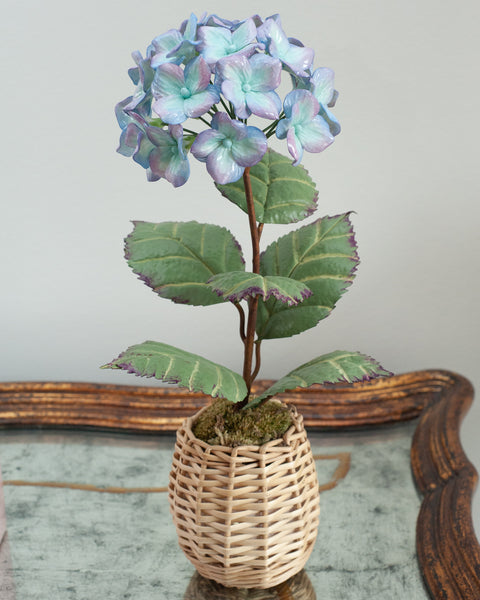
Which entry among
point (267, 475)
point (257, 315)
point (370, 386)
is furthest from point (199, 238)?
point (370, 386)

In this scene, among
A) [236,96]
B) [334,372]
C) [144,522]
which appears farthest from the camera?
[144,522]

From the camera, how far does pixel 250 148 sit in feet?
2.11

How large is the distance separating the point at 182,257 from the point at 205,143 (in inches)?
7.4

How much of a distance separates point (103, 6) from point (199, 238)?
57 centimetres

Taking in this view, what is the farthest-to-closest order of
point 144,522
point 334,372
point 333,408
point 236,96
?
1. point 333,408
2. point 144,522
3. point 334,372
4. point 236,96

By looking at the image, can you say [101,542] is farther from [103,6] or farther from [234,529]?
[103,6]

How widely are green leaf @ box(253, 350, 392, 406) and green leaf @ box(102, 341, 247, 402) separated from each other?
47mm

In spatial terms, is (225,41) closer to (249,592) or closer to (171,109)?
(171,109)

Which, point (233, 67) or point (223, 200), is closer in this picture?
point (233, 67)

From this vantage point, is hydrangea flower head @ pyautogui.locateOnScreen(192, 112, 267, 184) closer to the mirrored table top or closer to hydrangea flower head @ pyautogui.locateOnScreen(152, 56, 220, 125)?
hydrangea flower head @ pyautogui.locateOnScreen(152, 56, 220, 125)

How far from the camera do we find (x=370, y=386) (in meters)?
1.24

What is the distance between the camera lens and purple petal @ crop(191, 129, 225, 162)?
0.64 m

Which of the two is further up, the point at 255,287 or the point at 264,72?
the point at 264,72

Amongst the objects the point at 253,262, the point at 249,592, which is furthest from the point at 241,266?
the point at 249,592
